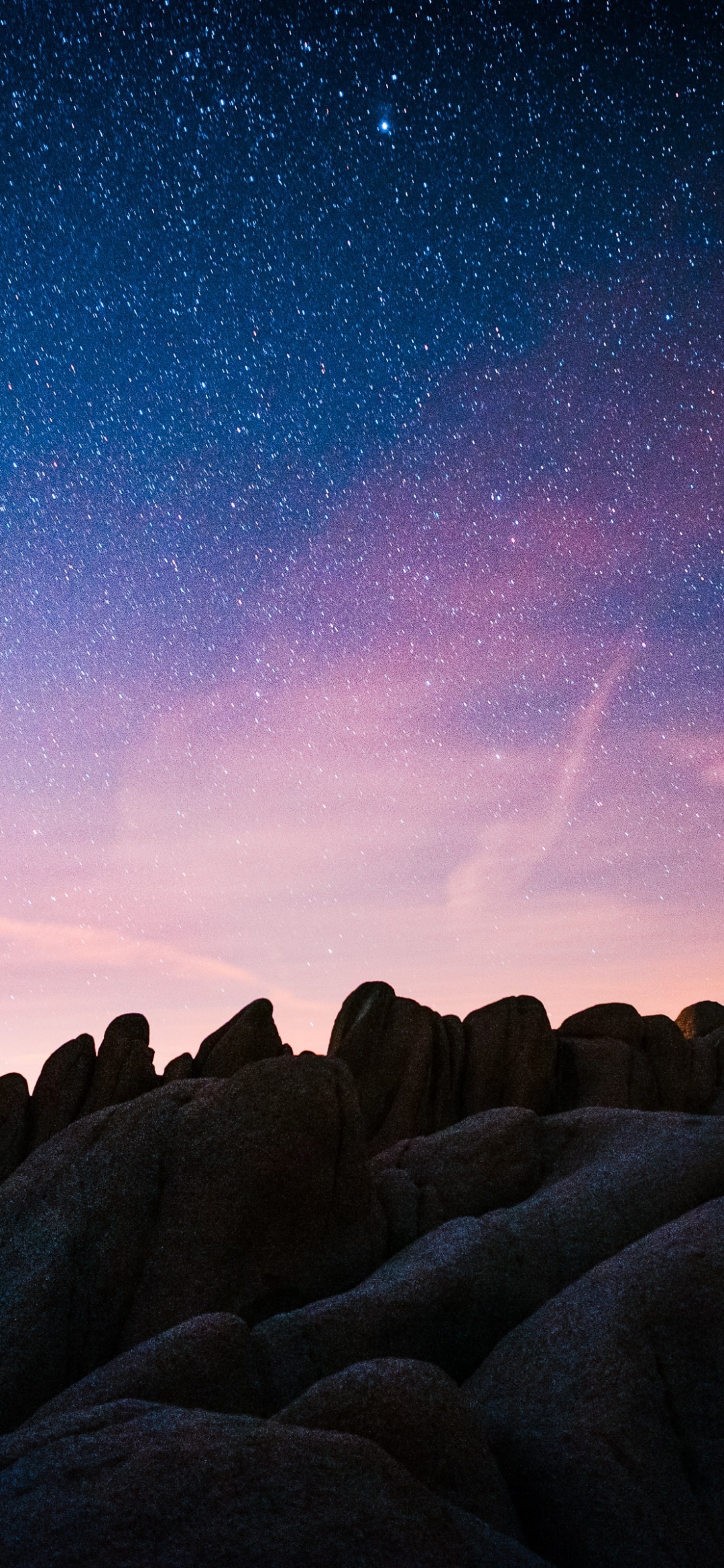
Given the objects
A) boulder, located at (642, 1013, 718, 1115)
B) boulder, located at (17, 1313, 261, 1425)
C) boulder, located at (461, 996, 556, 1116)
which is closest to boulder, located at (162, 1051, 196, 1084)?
boulder, located at (461, 996, 556, 1116)

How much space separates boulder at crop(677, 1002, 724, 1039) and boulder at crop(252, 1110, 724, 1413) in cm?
1471

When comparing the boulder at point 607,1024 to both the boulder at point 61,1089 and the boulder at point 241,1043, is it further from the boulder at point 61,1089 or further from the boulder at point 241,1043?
the boulder at point 61,1089

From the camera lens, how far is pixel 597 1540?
7637 mm

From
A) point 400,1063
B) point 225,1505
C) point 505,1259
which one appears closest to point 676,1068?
point 400,1063

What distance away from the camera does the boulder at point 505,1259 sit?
10.7 m

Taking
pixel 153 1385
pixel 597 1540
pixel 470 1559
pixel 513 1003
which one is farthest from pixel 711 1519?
pixel 513 1003

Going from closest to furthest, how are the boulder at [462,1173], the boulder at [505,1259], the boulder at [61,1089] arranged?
the boulder at [505,1259] < the boulder at [462,1173] < the boulder at [61,1089]

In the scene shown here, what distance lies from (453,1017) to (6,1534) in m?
19.7

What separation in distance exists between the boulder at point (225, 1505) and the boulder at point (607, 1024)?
17.9 metres

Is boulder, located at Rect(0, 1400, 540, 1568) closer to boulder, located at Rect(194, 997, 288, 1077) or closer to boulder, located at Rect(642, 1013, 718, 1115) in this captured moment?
boulder, located at Rect(194, 997, 288, 1077)

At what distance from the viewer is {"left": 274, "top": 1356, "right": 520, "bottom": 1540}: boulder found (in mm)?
7324

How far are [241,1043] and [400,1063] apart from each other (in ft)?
12.8

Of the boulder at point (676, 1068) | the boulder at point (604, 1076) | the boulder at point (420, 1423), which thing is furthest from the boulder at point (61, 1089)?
the boulder at point (420, 1423)

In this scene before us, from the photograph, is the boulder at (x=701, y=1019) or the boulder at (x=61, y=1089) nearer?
the boulder at (x=61, y=1089)
